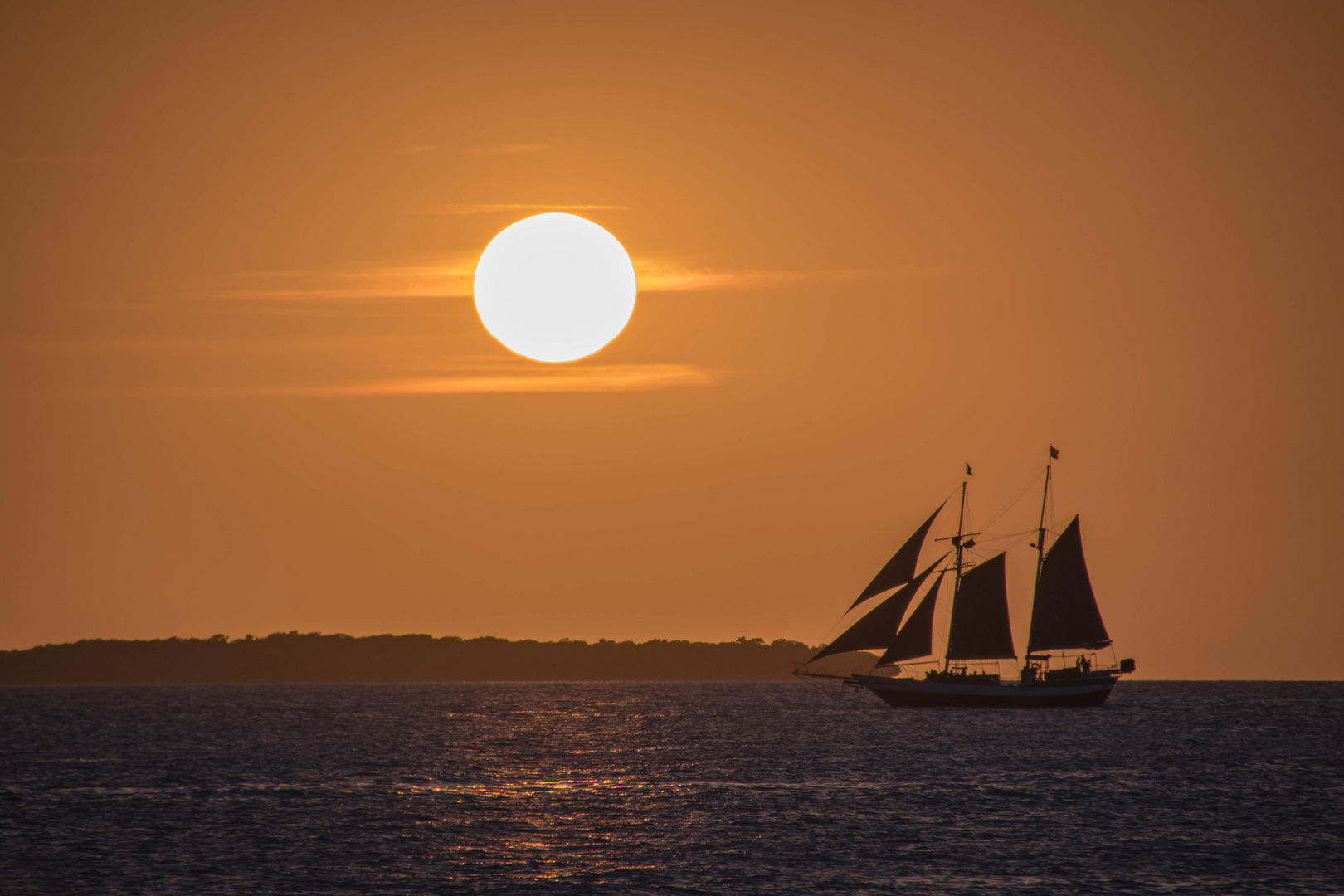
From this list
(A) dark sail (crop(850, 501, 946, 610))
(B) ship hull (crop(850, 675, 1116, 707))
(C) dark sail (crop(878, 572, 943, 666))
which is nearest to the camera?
(A) dark sail (crop(850, 501, 946, 610))

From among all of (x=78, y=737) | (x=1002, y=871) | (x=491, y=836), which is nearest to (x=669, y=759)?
(x=491, y=836)

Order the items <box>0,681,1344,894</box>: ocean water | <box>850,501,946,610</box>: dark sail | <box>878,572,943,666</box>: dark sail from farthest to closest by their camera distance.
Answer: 1. <box>878,572,943,666</box>: dark sail
2. <box>850,501,946,610</box>: dark sail
3. <box>0,681,1344,894</box>: ocean water

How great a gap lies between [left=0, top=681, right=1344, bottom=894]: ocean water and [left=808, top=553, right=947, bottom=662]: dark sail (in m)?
12.8

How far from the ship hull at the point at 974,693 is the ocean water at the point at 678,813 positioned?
64.0 feet

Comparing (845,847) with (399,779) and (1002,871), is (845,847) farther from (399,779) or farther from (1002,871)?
(399,779)

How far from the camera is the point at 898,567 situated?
413 ft

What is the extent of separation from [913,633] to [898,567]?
8345 mm

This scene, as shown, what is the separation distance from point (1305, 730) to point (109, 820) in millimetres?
103501

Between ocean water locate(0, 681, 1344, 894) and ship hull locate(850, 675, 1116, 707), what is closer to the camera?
ocean water locate(0, 681, 1344, 894)

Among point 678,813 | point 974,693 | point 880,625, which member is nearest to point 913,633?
point 880,625

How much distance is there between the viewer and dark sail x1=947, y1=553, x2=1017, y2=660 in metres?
131

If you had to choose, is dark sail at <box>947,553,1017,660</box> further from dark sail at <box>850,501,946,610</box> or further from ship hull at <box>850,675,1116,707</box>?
dark sail at <box>850,501,946,610</box>

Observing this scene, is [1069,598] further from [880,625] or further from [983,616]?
[880,625]

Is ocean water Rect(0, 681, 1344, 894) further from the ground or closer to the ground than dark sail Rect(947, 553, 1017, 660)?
closer to the ground
